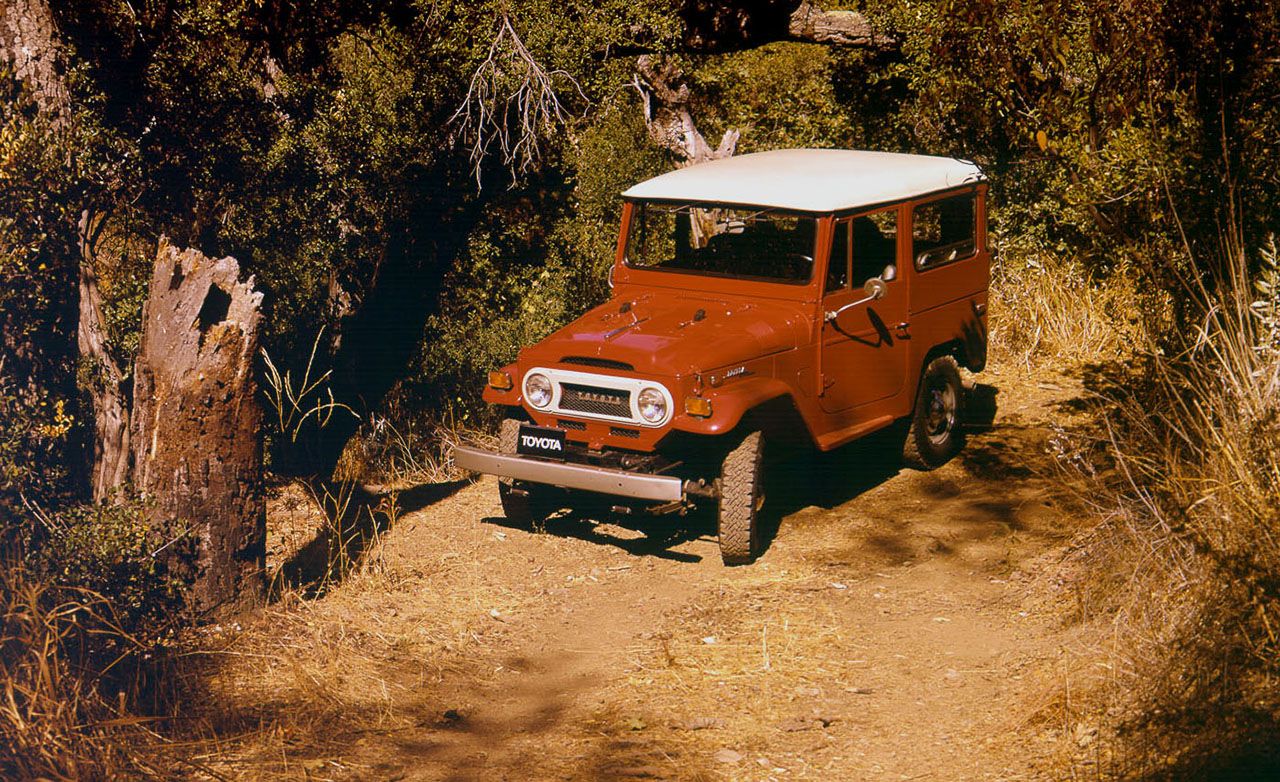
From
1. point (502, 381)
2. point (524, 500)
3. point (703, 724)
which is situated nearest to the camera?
point (703, 724)

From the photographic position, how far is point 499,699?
5824 mm

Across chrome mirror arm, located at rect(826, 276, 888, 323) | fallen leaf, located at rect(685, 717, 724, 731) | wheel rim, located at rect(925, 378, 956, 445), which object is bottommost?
fallen leaf, located at rect(685, 717, 724, 731)

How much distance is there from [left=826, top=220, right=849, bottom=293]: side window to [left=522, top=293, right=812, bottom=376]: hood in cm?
24

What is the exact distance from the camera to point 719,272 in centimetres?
788

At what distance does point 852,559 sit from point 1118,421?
8.60ft

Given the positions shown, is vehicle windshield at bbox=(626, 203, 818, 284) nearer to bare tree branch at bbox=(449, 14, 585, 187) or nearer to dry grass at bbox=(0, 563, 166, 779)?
bare tree branch at bbox=(449, 14, 585, 187)

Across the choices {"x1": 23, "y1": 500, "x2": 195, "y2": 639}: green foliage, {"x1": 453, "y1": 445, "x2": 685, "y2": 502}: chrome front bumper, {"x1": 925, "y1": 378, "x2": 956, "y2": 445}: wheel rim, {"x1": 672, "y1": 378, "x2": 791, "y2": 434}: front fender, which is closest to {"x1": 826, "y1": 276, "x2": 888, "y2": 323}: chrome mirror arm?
{"x1": 672, "y1": 378, "x2": 791, "y2": 434}: front fender

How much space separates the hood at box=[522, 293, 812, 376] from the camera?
6926mm

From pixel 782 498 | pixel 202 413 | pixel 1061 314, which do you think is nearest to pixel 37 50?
pixel 202 413

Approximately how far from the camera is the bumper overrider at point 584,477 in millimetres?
6652

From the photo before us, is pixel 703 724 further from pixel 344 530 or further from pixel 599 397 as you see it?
pixel 344 530


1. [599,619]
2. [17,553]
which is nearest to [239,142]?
[17,553]

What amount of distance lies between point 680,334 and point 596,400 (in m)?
0.60

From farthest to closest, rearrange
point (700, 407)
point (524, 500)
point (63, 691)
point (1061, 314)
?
point (1061, 314) → point (524, 500) → point (700, 407) → point (63, 691)
